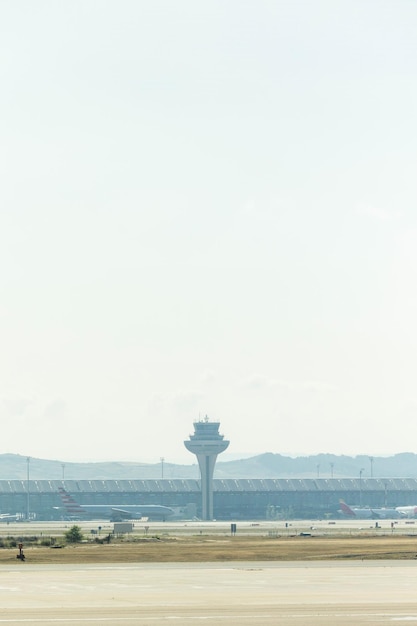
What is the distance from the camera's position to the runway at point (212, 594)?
47.8 m

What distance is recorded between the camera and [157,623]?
1809 inches

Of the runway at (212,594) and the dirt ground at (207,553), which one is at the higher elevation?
the dirt ground at (207,553)

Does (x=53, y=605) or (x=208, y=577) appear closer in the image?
(x=53, y=605)

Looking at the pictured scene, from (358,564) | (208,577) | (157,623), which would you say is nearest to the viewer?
(157,623)

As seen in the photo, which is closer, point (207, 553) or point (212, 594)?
point (212, 594)

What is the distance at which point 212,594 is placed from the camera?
2256 inches

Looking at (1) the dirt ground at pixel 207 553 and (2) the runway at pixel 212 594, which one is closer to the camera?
(2) the runway at pixel 212 594

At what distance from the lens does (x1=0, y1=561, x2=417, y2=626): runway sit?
1881 inches

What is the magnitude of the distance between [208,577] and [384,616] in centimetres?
2165

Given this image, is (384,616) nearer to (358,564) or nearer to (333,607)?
(333,607)

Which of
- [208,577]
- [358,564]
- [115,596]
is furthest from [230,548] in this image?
[115,596]

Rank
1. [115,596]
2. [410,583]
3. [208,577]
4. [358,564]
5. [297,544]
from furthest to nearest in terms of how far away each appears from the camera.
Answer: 1. [297,544]
2. [358,564]
3. [208,577]
4. [410,583]
5. [115,596]

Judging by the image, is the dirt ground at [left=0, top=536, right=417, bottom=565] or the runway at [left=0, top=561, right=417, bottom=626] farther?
the dirt ground at [left=0, top=536, right=417, bottom=565]

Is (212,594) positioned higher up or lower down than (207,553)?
lower down
